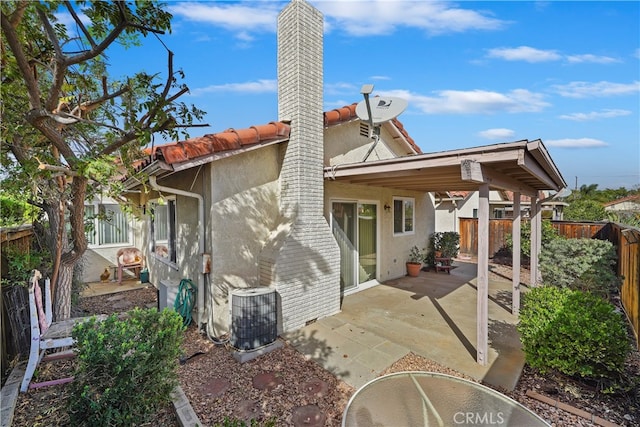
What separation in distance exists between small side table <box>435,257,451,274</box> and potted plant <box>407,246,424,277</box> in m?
0.78

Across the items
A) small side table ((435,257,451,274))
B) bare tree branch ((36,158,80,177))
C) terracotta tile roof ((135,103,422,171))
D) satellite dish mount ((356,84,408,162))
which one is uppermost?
satellite dish mount ((356,84,408,162))

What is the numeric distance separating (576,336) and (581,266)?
4.02m

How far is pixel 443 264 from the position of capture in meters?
11.6

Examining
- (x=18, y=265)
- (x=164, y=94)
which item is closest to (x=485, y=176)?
(x=164, y=94)

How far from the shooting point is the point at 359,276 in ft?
28.8

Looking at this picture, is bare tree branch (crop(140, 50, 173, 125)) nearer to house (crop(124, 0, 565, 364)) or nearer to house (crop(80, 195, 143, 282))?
house (crop(124, 0, 565, 364))

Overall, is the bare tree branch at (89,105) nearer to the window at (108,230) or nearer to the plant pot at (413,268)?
the window at (108,230)

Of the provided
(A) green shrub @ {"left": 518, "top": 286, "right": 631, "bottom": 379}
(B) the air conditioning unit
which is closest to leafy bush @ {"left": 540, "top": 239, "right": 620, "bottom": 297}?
(A) green shrub @ {"left": 518, "top": 286, "right": 631, "bottom": 379}

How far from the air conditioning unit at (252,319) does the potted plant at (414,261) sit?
22.1 ft

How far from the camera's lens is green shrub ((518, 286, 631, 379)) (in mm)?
3707

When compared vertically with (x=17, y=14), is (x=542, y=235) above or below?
below

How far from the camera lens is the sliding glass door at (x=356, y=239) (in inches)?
322

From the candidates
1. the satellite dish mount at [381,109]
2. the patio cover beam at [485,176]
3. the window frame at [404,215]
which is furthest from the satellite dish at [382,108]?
the window frame at [404,215]

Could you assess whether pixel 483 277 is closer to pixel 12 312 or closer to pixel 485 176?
pixel 485 176
